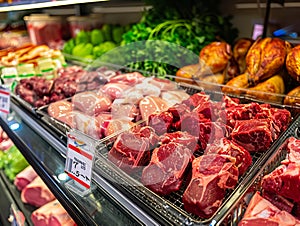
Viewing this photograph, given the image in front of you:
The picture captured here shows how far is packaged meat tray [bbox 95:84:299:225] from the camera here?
872 millimetres

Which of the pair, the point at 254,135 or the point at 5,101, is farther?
the point at 5,101

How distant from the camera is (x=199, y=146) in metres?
1.13

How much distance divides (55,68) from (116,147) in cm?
167

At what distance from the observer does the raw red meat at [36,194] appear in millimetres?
1790

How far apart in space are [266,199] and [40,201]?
55.1 inches

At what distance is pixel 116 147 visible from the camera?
1.09 metres

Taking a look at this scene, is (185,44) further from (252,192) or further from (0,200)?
(0,200)

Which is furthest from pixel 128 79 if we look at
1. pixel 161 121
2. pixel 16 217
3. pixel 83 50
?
pixel 83 50

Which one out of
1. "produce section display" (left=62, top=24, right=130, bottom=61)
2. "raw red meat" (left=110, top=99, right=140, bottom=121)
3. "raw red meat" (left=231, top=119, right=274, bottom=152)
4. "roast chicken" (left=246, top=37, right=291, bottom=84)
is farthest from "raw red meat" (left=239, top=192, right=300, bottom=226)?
"produce section display" (left=62, top=24, right=130, bottom=61)

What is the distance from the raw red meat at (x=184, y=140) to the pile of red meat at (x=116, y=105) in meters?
0.24

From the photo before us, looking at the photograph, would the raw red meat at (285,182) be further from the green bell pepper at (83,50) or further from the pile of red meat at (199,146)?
the green bell pepper at (83,50)

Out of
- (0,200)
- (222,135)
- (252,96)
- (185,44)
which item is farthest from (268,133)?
(0,200)

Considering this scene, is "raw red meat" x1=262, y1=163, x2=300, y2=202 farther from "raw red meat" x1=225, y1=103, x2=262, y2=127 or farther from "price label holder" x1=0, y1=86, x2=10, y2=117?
"price label holder" x1=0, y1=86, x2=10, y2=117

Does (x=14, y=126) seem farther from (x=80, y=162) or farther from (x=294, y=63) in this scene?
A: (x=294, y=63)
